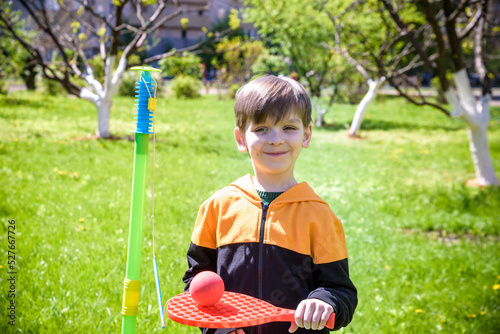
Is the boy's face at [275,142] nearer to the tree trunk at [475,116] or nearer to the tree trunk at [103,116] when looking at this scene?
the tree trunk at [475,116]

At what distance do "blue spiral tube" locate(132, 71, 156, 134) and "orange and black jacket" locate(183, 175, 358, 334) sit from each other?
49 centimetres

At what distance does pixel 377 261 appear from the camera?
4574 millimetres

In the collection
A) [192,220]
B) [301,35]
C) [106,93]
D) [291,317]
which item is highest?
[301,35]

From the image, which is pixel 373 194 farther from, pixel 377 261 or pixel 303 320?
pixel 303 320

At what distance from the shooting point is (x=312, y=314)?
5.25 feet

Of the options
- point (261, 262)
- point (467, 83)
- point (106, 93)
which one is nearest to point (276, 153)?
point (261, 262)

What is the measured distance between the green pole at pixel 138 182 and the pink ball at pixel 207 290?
0.23 meters

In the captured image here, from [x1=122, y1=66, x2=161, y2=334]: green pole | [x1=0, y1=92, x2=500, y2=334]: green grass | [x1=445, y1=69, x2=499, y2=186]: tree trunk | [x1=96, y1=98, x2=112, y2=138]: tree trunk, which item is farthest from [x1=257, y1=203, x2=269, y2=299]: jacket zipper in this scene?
[x1=96, y1=98, x2=112, y2=138]: tree trunk

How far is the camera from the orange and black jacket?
6.00 ft

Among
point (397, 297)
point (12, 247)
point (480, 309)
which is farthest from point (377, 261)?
point (12, 247)

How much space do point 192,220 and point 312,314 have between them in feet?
11.9

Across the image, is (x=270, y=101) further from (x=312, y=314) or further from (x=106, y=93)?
(x=106, y=93)

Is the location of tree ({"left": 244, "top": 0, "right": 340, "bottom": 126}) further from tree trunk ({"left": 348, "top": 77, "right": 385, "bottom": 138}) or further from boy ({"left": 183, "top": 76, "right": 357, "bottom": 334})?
boy ({"left": 183, "top": 76, "right": 357, "bottom": 334})

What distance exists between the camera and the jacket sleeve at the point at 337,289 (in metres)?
1.72
